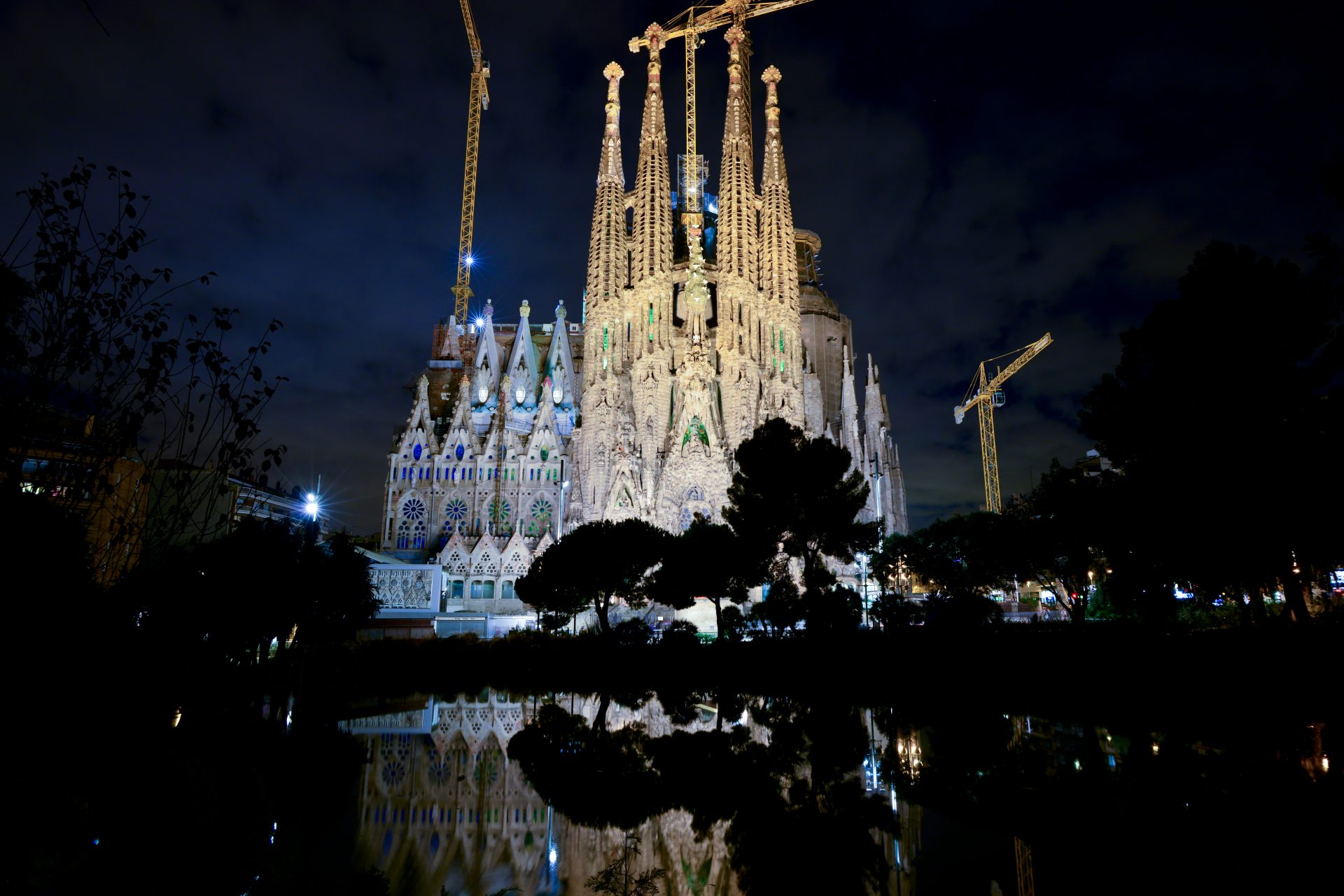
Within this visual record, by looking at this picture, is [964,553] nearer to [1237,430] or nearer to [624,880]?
[1237,430]

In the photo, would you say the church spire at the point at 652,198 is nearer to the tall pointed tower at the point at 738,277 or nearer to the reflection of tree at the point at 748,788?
the tall pointed tower at the point at 738,277

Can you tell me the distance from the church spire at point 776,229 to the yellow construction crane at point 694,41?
528 cm

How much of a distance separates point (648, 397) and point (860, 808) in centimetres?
5162

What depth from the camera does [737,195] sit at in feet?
Answer: 209

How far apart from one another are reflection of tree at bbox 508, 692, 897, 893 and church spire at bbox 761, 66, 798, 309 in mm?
52183

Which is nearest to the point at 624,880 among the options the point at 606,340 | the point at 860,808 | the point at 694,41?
the point at 860,808

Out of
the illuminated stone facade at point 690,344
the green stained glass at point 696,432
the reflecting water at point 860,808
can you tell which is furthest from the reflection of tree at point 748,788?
the green stained glass at point 696,432

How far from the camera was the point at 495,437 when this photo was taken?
63406 mm

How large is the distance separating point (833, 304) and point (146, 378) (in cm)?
7318

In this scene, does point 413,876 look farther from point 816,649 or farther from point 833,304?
point 833,304

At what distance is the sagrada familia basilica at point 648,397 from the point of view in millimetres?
55656

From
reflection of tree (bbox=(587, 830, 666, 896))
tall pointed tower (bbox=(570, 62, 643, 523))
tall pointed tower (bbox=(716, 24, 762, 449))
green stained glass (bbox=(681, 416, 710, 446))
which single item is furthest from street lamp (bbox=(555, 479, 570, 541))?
reflection of tree (bbox=(587, 830, 666, 896))

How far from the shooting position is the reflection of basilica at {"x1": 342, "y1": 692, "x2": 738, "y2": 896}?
6.42 m

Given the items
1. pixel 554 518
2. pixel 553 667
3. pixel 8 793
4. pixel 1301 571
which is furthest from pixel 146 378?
pixel 554 518
